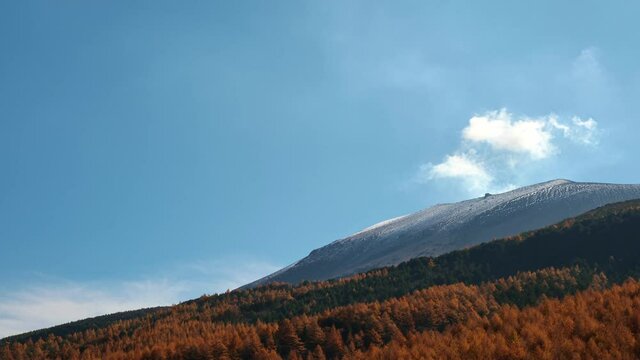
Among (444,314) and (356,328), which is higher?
(356,328)

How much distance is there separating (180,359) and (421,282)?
33657 millimetres

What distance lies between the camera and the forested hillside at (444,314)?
966 inches

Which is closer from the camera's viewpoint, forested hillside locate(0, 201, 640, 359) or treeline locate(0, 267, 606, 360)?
forested hillside locate(0, 201, 640, 359)

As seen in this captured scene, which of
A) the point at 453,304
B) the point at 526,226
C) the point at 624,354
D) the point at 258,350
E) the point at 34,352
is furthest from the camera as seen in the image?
the point at 526,226

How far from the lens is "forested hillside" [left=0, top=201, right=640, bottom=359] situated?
80.5 ft

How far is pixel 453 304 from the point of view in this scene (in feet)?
139

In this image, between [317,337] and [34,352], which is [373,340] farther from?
[34,352]

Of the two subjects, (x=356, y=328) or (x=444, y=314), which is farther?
(x=444, y=314)

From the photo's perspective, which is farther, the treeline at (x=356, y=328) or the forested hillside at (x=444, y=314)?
the treeline at (x=356, y=328)

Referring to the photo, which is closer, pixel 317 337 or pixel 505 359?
pixel 505 359

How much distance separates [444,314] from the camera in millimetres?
40938

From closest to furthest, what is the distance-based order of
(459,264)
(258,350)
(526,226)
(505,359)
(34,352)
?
(505,359) < (258,350) < (34,352) < (459,264) < (526,226)

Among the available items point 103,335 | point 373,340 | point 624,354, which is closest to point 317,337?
point 373,340

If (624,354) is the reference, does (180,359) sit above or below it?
above
